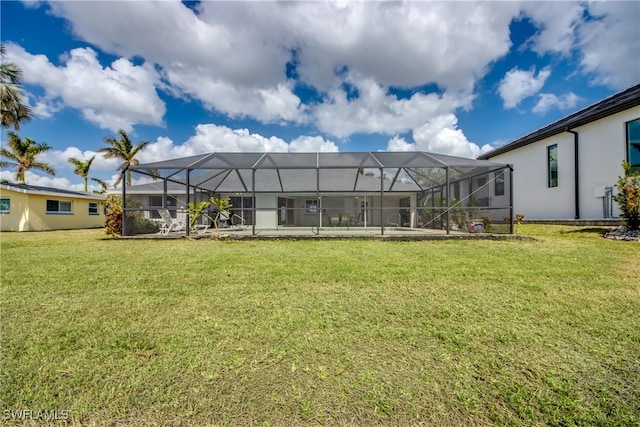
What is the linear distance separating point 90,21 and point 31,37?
100 inches

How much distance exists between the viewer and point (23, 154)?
23359 mm

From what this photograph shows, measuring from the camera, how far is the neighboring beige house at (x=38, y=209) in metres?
16.0

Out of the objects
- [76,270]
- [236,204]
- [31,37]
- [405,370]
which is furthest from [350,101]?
[405,370]

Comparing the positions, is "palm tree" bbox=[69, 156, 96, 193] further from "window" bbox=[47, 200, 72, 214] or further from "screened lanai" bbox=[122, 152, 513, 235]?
"screened lanai" bbox=[122, 152, 513, 235]

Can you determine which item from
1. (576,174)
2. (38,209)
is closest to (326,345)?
(576,174)

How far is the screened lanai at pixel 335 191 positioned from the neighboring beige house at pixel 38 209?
380cm

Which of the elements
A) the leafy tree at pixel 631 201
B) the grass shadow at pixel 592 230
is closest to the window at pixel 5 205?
the grass shadow at pixel 592 230

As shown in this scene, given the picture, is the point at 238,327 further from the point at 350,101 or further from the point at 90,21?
the point at 350,101

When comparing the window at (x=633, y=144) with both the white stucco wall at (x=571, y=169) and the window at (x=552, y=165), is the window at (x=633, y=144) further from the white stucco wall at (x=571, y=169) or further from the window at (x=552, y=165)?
the window at (x=552, y=165)

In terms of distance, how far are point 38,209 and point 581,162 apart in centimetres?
2712

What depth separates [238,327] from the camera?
2.93 metres

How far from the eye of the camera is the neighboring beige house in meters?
16.0

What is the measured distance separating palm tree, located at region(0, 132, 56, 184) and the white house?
1346 inches

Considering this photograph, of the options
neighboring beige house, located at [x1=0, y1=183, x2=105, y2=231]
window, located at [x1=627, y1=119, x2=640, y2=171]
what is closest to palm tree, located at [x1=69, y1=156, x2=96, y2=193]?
neighboring beige house, located at [x1=0, y1=183, x2=105, y2=231]
